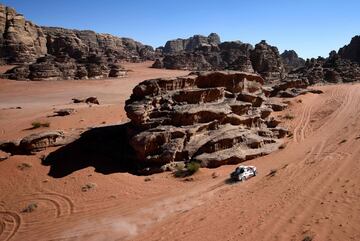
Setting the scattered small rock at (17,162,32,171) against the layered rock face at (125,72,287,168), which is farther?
the scattered small rock at (17,162,32,171)

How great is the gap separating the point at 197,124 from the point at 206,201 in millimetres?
7214

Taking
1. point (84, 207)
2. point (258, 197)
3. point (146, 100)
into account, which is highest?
point (146, 100)

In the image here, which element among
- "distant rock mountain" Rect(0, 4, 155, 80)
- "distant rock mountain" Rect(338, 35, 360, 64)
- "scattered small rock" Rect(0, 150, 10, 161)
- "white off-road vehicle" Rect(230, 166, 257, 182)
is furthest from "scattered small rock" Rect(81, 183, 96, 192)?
"distant rock mountain" Rect(338, 35, 360, 64)

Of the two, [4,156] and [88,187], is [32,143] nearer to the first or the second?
[4,156]

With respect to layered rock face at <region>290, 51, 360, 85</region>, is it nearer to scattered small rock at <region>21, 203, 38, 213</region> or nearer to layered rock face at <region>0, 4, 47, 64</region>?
scattered small rock at <region>21, 203, 38, 213</region>

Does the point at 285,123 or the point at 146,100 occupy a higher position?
the point at 146,100

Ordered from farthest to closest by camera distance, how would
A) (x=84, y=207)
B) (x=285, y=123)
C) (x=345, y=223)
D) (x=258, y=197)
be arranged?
1. (x=285, y=123)
2. (x=84, y=207)
3. (x=258, y=197)
4. (x=345, y=223)

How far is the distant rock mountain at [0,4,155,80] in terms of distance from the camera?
215 feet

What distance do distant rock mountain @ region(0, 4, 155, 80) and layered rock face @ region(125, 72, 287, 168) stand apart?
47.5m

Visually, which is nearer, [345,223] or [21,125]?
[345,223]

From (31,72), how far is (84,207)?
55201mm

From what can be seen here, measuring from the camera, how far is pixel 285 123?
28922mm

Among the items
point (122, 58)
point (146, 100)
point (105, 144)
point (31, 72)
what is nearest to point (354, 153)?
point (146, 100)

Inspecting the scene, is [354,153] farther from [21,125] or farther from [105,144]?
[21,125]
